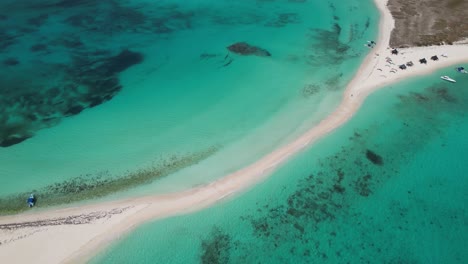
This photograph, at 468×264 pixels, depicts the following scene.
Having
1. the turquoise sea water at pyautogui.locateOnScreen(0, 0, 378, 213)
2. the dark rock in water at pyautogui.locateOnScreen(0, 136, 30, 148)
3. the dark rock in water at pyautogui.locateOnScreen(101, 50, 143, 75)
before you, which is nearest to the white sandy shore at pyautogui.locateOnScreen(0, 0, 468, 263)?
the turquoise sea water at pyautogui.locateOnScreen(0, 0, 378, 213)

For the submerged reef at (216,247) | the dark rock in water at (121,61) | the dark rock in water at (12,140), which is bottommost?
the submerged reef at (216,247)

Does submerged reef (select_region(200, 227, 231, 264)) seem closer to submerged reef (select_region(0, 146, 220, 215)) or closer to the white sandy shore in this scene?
the white sandy shore

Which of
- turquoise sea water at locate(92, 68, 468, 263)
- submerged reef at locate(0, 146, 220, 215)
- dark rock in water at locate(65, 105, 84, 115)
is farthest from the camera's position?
dark rock in water at locate(65, 105, 84, 115)

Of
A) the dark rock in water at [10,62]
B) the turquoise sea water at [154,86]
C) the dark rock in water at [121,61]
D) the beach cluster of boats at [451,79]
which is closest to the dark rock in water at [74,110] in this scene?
the turquoise sea water at [154,86]

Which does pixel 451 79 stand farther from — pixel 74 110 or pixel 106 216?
pixel 74 110

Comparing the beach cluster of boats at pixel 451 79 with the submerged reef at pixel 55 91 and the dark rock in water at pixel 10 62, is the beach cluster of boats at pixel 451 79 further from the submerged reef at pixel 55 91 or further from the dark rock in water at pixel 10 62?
the dark rock in water at pixel 10 62

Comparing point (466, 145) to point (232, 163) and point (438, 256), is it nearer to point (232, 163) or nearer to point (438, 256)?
point (438, 256)

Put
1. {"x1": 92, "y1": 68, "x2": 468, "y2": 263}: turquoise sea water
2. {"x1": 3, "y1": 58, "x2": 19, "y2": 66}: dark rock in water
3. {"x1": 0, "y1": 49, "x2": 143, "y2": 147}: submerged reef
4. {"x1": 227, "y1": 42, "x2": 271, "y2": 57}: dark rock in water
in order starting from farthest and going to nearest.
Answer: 1. {"x1": 227, "y1": 42, "x2": 271, "y2": 57}: dark rock in water
2. {"x1": 3, "y1": 58, "x2": 19, "y2": 66}: dark rock in water
3. {"x1": 0, "y1": 49, "x2": 143, "y2": 147}: submerged reef
4. {"x1": 92, "y1": 68, "x2": 468, "y2": 263}: turquoise sea water
